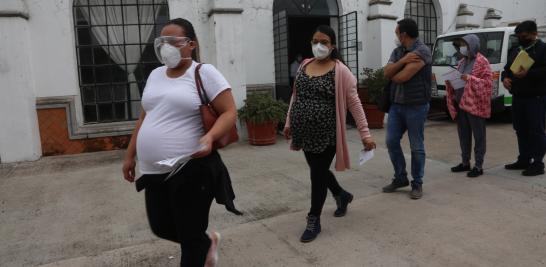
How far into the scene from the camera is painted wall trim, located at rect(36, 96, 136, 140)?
702 cm

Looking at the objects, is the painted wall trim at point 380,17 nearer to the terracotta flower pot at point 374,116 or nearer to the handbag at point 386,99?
the terracotta flower pot at point 374,116

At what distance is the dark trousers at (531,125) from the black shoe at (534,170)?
34 millimetres

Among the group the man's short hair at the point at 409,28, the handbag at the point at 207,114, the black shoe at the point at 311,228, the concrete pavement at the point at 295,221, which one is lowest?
the concrete pavement at the point at 295,221

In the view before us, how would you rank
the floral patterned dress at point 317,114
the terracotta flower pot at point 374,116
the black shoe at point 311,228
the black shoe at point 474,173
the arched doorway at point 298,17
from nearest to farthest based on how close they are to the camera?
the floral patterned dress at point 317,114, the black shoe at point 311,228, the black shoe at point 474,173, the arched doorway at point 298,17, the terracotta flower pot at point 374,116

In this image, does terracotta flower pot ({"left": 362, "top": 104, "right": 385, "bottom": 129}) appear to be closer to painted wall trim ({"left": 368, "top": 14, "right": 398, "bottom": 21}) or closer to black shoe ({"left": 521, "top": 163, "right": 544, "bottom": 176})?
painted wall trim ({"left": 368, "top": 14, "right": 398, "bottom": 21})

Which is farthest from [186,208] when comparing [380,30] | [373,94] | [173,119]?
[380,30]

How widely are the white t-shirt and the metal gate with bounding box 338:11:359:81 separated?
6.76m

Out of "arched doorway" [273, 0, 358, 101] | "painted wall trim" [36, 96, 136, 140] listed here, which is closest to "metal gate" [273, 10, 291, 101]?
"arched doorway" [273, 0, 358, 101]

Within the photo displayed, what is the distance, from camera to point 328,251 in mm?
3354

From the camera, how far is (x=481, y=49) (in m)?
9.00

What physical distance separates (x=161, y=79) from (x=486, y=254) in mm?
2500

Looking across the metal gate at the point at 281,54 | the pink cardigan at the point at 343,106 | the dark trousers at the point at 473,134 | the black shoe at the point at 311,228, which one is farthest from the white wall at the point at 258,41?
the black shoe at the point at 311,228

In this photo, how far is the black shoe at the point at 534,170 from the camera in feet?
16.8

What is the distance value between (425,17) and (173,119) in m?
9.92
